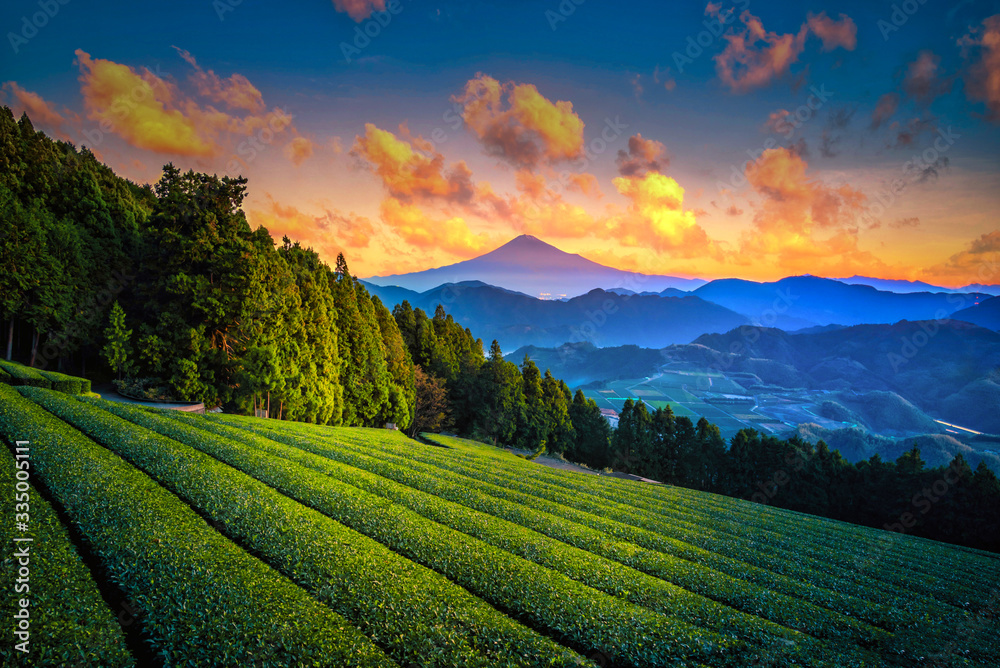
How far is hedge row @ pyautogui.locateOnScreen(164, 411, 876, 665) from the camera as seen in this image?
30.8 feet

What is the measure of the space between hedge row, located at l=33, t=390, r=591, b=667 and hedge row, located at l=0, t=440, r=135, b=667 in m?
3.01

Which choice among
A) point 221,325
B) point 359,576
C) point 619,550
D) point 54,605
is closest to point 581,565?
point 619,550

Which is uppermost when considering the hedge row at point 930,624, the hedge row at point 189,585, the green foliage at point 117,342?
the green foliage at point 117,342

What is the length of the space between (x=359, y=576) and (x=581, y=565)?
6.48 metres

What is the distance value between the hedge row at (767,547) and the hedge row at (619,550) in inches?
136

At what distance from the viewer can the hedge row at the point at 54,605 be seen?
5.38 metres

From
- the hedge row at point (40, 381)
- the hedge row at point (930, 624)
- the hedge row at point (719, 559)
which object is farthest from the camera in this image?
the hedge row at point (40, 381)

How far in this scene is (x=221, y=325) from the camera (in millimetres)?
31359

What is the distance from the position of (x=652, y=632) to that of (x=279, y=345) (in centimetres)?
3061

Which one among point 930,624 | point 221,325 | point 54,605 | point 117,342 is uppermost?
point 221,325

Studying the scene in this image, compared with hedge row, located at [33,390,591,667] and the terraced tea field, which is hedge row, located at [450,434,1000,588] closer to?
the terraced tea field

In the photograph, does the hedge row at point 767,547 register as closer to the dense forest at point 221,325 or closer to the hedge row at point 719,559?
the hedge row at point 719,559

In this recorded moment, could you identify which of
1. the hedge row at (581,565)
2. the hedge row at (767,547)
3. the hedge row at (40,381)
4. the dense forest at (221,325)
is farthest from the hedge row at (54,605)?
the dense forest at (221,325)

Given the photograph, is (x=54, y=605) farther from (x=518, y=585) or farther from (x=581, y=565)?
(x=581, y=565)
